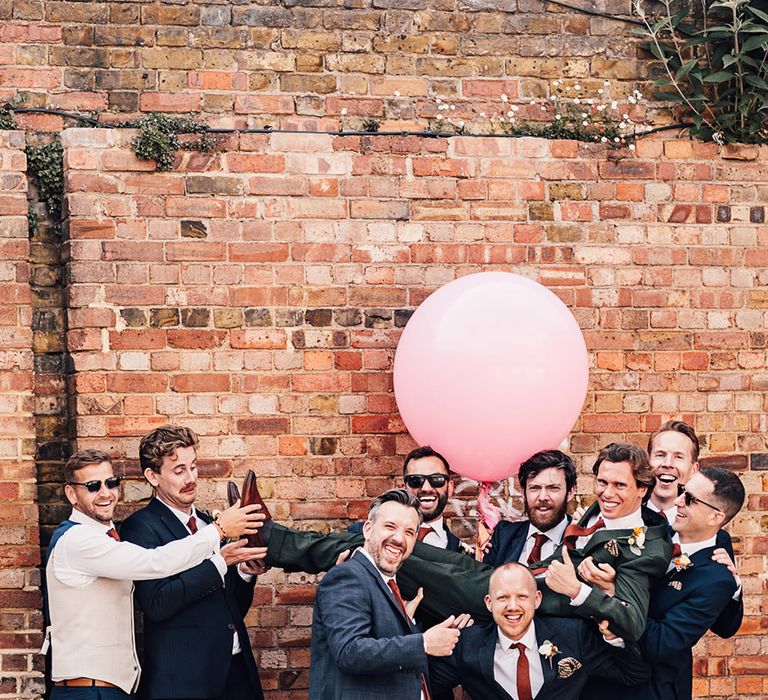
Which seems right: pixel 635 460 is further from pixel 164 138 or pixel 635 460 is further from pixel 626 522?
pixel 164 138

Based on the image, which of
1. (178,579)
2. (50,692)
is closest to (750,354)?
(178,579)

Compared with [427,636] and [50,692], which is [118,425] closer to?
[50,692]

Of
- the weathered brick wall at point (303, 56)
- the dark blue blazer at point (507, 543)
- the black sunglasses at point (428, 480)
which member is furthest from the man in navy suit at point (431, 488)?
the weathered brick wall at point (303, 56)

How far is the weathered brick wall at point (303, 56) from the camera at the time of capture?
525cm

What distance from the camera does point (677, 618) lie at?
4238mm

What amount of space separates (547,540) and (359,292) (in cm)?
138

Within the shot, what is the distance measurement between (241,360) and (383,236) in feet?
2.66

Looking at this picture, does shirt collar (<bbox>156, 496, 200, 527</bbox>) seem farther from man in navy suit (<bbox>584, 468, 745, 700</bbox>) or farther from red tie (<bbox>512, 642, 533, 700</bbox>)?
man in navy suit (<bbox>584, 468, 745, 700</bbox>)

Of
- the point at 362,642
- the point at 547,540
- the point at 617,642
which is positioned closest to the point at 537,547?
the point at 547,540

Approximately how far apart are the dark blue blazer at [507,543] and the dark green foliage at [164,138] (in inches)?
79.1

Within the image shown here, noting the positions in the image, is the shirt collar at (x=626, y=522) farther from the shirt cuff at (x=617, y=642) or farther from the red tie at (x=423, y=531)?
the red tie at (x=423, y=531)

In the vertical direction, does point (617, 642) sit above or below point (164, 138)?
below

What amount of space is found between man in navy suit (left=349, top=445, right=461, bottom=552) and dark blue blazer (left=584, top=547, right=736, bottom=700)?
804 millimetres

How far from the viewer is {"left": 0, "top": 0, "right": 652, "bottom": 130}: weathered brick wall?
17.2ft
